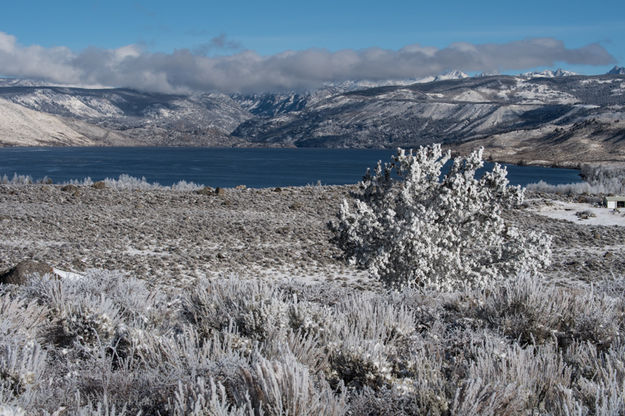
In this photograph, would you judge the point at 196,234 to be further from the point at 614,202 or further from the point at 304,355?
the point at 614,202

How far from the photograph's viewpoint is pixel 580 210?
25.8 m

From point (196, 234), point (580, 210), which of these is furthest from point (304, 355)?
point (580, 210)

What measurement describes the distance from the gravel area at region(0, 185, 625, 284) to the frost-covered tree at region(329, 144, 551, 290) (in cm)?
134

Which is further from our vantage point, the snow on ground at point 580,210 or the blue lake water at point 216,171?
the blue lake water at point 216,171

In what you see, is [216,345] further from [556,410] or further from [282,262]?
[282,262]

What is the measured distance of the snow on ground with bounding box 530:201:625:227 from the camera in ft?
74.8

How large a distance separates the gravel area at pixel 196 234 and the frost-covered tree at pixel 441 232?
134cm

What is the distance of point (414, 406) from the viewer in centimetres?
281

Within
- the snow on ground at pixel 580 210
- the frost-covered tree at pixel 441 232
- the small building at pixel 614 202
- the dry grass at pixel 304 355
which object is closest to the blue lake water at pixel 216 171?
the snow on ground at pixel 580 210

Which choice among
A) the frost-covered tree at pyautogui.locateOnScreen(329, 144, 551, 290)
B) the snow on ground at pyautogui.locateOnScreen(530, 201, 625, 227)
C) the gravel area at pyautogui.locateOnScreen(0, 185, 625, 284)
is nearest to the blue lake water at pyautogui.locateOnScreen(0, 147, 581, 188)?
the gravel area at pyautogui.locateOnScreen(0, 185, 625, 284)

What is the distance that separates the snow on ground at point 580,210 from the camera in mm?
22812

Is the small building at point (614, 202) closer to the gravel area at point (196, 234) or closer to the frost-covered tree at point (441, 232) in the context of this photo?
the gravel area at point (196, 234)

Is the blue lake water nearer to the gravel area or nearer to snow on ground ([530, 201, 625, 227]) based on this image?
the gravel area

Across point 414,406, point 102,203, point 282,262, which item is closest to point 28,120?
point 102,203
